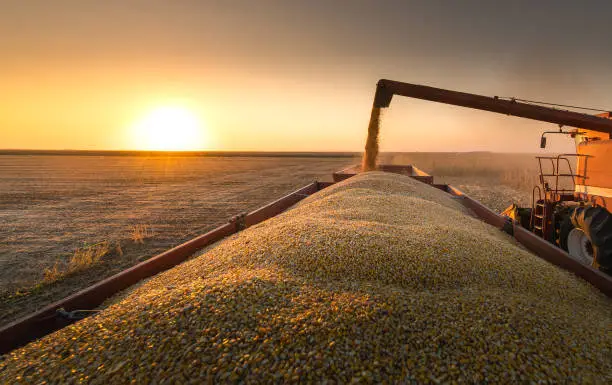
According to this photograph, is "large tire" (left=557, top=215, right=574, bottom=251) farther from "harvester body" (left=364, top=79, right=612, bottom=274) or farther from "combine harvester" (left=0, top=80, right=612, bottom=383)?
"combine harvester" (left=0, top=80, right=612, bottom=383)

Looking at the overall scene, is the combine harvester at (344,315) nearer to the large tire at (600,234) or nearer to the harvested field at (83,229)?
the large tire at (600,234)

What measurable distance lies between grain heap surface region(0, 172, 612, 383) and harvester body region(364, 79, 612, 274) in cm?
51

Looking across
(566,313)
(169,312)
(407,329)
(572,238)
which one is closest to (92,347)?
(169,312)

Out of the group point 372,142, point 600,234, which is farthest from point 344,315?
point 372,142

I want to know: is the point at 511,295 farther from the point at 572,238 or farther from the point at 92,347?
the point at 92,347

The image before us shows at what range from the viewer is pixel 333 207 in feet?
13.8

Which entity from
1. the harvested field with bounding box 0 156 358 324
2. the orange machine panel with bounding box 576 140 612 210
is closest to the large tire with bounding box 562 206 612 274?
the orange machine panel with bounding box 576 140 612 210

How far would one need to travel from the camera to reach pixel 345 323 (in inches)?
66.9

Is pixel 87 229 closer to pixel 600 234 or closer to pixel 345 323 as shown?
pixel 345 323

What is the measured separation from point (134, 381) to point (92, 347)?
0.41 meters

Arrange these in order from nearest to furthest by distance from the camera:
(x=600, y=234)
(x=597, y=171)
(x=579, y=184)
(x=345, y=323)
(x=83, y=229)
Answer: (x=345, y=323) → (x=600, y=234) → (x=597, y=171) → (x=579, y=184) → (x=83, y=229)

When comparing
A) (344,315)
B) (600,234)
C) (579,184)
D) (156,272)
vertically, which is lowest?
(156,272)

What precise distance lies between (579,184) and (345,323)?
11.4ft

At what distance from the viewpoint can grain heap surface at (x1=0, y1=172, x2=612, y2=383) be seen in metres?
1.49
